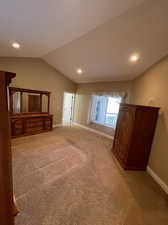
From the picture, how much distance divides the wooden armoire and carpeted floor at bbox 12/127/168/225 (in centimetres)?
24

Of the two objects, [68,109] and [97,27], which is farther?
[68,109]

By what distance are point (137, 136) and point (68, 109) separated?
4.54m

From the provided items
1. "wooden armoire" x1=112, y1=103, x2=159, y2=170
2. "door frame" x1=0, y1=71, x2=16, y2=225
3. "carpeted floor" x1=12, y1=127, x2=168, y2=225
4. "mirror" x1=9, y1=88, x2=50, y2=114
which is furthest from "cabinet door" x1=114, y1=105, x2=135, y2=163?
"mirror" x1=9, y1=88, x2=50, y2=114

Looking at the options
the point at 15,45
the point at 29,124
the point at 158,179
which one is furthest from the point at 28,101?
the point at 158,179

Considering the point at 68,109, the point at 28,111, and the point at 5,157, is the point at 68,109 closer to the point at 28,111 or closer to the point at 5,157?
the point at 28,111

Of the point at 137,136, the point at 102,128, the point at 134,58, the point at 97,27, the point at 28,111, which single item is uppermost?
the point at 97,27

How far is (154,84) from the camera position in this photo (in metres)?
2.65

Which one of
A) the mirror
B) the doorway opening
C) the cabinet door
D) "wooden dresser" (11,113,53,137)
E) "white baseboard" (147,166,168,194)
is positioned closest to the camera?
"white baseboard" (147,166,168,194)

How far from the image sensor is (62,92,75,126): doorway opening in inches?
241

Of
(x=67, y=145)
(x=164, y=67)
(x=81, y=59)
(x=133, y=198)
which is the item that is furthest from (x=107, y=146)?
(x=81, y=59)

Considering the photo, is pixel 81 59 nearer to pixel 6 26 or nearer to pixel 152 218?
pixel 6 26

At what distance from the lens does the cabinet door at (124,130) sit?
8.19 feet

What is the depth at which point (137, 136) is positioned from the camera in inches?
96.2

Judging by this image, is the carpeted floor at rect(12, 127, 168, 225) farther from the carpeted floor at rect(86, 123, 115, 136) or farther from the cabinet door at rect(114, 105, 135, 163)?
the carpeted floor at rect(86, 123, 115, 136)
